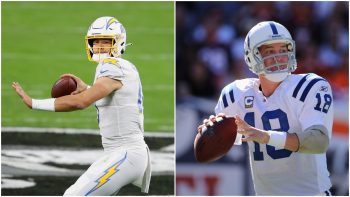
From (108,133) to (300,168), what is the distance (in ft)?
3.77

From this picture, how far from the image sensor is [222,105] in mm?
4164

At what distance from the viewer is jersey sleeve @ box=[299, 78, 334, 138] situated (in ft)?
12.4

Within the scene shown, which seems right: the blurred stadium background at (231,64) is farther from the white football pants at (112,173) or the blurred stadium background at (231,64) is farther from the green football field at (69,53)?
the white football pants at (112,173)

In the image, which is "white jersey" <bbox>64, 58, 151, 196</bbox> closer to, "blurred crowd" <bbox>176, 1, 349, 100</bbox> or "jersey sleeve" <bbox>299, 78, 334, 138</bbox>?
"jersey sleeve" <bbox>299, 78, 334, 138</bbox>

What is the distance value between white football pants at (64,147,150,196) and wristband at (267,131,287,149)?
41.6 inches

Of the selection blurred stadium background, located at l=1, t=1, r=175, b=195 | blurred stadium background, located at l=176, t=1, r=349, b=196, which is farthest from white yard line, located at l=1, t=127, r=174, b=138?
blurred stadium background, located at l=176, t=1, r=349, b=196

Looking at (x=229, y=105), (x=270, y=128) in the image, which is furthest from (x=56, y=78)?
(x=270, y=128)

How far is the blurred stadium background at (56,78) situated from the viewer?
21.9 feet

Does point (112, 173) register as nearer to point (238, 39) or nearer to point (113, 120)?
point (113, 120)

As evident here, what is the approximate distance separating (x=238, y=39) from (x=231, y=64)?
1.86ft

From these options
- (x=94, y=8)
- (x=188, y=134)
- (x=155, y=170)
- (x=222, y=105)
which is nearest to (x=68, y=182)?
(x=155, y=170)

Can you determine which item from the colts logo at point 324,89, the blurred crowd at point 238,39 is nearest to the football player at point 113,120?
the colts logo at point 324,89

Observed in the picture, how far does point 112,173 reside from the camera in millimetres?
4406

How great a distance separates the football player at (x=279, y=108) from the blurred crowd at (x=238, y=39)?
390 centimetres
